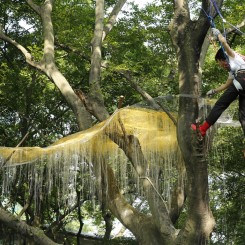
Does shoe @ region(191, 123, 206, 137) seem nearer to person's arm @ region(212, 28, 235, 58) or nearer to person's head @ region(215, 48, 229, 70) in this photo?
→ person's head @ region(215, 48, 229, 70)

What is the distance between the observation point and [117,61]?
9.92m

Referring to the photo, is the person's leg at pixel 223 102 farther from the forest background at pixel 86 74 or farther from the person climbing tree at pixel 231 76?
the forest background at pixel 86 74

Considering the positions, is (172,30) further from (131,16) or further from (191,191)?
(131,16)

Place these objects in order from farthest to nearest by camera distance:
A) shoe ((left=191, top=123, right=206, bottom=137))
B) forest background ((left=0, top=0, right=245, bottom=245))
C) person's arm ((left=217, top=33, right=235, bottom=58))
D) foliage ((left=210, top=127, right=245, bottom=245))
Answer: forest background ((left=0, top=0, right=245, bottom=245)) < foliage ((left=210, top=127, right=245, bottom=245)) < shoe ((left=191, top=123, right=206, bottom=137)) < person's arm ((left=217, top=33, right=235, bottom=58))

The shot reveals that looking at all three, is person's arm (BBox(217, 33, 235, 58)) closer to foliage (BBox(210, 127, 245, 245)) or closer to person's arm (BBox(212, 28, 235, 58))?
person's arm (BBox(212, 28, 235, 58))

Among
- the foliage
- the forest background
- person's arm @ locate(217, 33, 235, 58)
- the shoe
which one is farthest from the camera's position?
the forest background

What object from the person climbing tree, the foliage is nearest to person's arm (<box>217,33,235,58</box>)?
the person climbing tree

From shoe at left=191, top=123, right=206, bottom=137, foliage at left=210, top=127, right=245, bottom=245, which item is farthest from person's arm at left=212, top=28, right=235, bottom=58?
foliage at left=210, top=127, right=245, bottom=245

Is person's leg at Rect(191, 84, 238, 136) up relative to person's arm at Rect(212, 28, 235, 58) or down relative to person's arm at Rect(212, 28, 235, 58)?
down

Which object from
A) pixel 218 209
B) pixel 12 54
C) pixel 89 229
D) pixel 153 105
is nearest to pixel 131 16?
pixel 12 54

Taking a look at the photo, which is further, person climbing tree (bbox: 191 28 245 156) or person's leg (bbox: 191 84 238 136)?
person's leg (bbox: 191 84 238 136)

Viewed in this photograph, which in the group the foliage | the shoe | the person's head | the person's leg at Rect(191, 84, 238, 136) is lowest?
the foliage

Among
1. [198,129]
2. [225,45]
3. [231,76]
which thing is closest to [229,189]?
[198,129]

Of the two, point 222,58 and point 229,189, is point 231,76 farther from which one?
point 229,189
